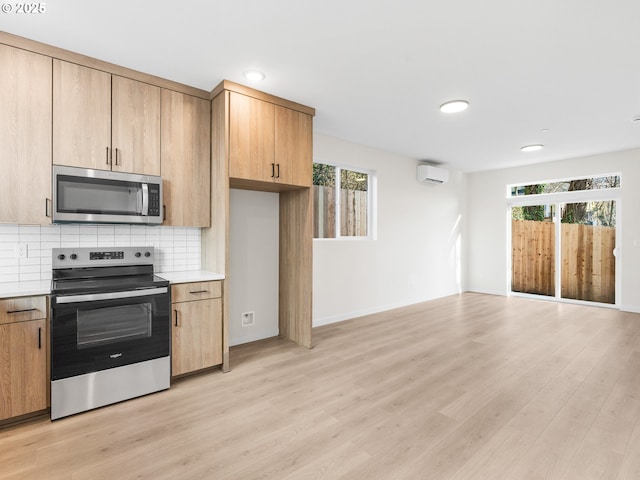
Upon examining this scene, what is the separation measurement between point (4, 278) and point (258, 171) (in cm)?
212

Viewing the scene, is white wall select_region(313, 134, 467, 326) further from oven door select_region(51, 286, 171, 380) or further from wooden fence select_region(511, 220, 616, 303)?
oven door select_region(51, 286, 171, 380)

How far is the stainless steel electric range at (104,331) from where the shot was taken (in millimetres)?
2283

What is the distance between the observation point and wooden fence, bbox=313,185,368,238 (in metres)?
4.64

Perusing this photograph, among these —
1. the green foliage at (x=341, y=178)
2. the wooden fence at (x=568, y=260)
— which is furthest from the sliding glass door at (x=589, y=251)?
the green foliage at (x=341, y=178)

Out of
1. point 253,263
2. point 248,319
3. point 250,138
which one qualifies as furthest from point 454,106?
point 248,319

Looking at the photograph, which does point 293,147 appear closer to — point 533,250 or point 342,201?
point 342,201

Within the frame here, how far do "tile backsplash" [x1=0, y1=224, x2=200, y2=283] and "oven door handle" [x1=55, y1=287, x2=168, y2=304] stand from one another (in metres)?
0.61

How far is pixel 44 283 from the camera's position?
2.54m

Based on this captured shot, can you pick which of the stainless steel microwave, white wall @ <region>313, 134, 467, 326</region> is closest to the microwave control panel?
the stainless steel microwave

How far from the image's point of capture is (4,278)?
253 centimetres

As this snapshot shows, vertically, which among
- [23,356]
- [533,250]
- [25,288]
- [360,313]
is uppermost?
[533,250]

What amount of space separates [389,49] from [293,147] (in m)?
1.35

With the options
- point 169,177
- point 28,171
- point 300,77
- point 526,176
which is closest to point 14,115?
point 28,171

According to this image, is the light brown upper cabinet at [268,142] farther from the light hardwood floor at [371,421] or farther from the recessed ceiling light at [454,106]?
the light hardwood floor at [371,421]
